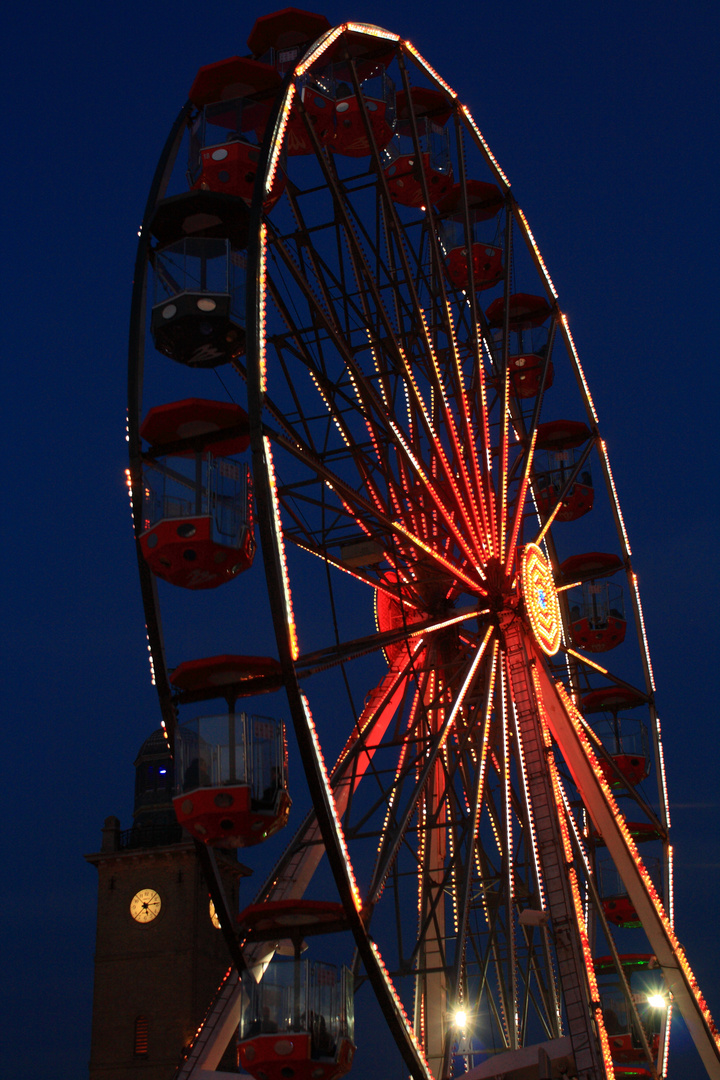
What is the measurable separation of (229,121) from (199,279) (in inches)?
119

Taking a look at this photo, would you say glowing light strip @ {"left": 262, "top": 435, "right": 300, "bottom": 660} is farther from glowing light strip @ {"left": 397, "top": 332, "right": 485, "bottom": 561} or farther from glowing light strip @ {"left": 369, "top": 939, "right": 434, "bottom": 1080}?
glowing light strip @ {"left": 397, "top": 332, "right": 485, "bottom": 561}

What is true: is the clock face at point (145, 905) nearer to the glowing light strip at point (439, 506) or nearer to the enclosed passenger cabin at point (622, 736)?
the enclosed passenger cabin at point (622, 736)

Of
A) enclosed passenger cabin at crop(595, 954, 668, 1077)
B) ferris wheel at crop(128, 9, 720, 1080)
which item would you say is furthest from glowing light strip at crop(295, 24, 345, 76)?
enclosed passenger cabin at crop(595, 954, 668, 1077)

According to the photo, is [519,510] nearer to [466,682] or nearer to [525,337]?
[466,682]

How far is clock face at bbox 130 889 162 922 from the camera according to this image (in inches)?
1997

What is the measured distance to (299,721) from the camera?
13453 millimetres

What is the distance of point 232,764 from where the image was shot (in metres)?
14.6

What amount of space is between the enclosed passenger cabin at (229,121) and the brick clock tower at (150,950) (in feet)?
118

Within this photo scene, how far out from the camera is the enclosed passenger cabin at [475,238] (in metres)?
23.2

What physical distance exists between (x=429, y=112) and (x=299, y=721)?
1242 centimetres

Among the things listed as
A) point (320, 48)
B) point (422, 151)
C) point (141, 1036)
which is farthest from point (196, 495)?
point (141, 1036)

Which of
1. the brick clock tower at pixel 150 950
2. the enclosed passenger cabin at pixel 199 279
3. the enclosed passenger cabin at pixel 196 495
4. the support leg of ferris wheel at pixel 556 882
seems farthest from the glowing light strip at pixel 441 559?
the brick clock tower at pixel 150 950

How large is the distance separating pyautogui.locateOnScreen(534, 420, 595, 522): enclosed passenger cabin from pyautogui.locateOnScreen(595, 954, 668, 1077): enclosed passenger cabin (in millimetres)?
8335

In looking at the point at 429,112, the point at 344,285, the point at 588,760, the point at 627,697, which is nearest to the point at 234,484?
the point at 344,285
